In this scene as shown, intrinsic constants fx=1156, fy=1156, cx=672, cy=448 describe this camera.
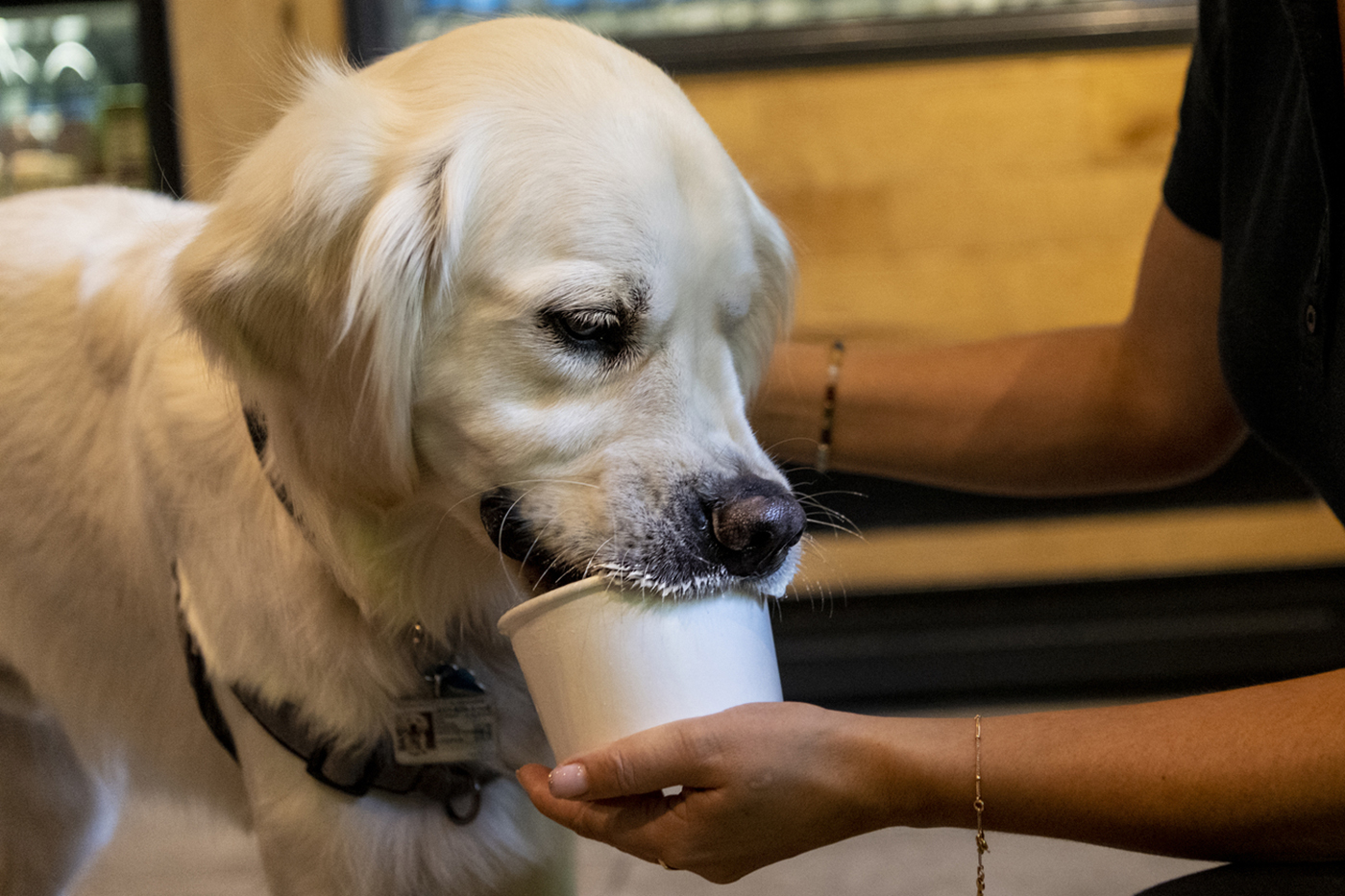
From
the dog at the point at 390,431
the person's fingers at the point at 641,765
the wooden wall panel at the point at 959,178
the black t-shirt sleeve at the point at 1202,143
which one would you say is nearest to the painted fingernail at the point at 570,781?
the person's fingers at the point at 641,765

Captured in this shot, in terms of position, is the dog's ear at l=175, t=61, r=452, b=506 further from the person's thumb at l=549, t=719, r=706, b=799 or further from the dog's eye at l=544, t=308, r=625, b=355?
the person's thumb at l=549, t=719, r=706, b=799

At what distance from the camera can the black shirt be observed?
2.58 feet

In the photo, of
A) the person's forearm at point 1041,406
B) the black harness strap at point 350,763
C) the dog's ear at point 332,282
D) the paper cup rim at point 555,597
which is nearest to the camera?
the paper cup rim at point 555,597

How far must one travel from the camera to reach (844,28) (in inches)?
80.0

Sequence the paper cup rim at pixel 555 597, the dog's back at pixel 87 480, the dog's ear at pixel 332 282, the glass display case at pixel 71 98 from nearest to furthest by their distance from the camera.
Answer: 1. the paper cup rim at pixel 555 597
2. the dog's ear at pixel 332 282
3. the dog's back at pixel 87 480
4. the glass display case at pixel 71 98

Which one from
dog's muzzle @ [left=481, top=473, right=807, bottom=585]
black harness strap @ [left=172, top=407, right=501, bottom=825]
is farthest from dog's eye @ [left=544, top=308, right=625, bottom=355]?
black harness strap @ [left=172, top=407, right=501, bottom=825]

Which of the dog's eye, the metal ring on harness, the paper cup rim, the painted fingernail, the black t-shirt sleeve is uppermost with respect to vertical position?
the black t-shirt sleeve

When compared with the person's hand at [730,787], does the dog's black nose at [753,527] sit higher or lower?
higher

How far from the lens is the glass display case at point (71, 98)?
2.39 meters

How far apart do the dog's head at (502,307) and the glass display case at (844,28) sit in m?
A: 1.28

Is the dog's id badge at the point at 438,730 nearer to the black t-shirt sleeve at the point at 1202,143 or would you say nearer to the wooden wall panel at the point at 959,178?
the black t-shirt sleeve at the point at 1202,143

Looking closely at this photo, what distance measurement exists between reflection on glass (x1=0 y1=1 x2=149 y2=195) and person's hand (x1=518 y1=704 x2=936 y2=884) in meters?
2.09

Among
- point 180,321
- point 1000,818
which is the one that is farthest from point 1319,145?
point 180,321

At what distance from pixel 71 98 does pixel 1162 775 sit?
256 centimetres
